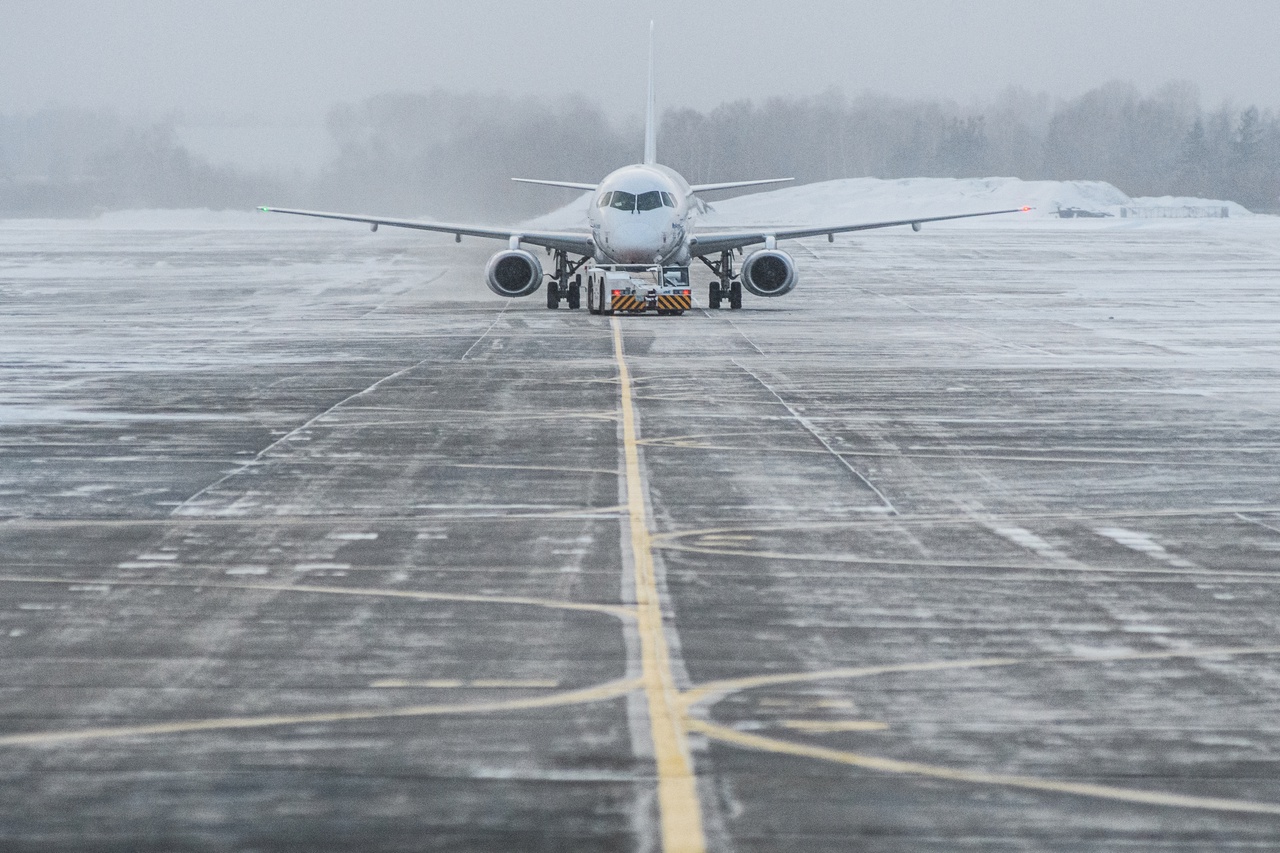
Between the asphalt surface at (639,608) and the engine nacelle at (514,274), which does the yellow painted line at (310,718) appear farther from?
the engine nacelle at (514,274)

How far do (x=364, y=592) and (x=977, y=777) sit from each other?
5283 mm

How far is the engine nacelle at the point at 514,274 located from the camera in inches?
1770

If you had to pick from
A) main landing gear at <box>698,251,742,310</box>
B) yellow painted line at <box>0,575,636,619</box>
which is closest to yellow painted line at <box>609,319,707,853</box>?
yellow painted line at <box>0,575,636,619</box>

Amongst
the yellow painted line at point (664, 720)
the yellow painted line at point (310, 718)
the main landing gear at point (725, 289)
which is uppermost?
the main landing gear at point (725, 289)

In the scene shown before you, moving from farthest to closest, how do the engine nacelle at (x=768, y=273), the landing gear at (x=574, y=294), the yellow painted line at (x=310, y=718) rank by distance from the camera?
the landing gear at (x=574, y=294), the engine nacelle at (x=768, y=273), the yellow painted line at (x=310, y=718)

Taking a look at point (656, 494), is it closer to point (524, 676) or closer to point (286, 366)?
point (524, 676)

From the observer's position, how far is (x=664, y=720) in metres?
8.12

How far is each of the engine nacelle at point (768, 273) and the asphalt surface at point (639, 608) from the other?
1654 cm

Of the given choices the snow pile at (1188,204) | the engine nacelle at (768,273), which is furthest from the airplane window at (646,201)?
the snow pile at (1188,204)

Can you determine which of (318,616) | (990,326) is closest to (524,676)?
(318,616)

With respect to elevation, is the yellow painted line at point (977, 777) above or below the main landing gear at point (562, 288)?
below

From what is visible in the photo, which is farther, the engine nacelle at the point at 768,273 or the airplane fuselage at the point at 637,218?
the engine nacelle at the point at 768,273

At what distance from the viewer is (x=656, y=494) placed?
15.5 m

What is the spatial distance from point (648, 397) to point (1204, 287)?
35353mm
